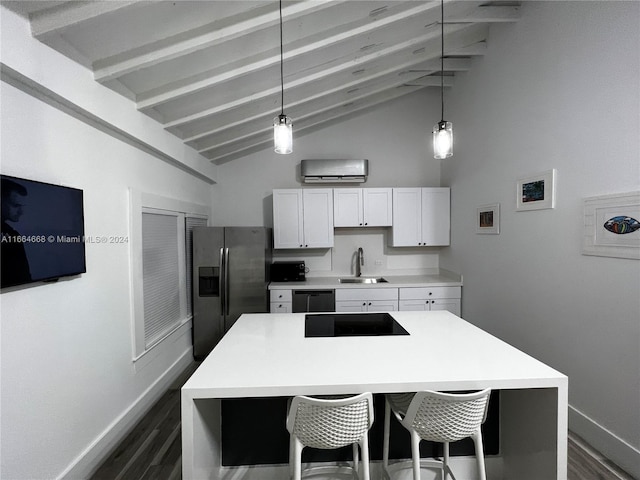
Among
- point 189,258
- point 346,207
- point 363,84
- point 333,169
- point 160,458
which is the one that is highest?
point 363,84

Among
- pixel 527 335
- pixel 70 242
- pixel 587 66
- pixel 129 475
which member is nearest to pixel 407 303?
pixel 527 335

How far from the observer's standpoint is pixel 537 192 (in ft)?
9.07

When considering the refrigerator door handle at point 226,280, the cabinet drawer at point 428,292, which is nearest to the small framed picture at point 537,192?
the cabinet drawer at point 428,292

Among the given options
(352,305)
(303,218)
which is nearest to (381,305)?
(352,305)

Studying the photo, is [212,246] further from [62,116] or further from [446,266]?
[446,266]

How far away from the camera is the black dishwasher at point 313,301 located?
4.07 m

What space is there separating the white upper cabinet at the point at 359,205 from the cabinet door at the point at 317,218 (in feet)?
0.36

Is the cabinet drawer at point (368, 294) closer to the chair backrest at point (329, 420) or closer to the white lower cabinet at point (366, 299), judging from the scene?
the white lower cabinet at point (366, 299)

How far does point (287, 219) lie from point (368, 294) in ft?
4.64

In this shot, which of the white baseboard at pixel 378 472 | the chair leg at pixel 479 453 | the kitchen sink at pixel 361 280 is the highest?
the kitchen sink at pixel 361 280

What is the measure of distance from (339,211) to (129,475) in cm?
328

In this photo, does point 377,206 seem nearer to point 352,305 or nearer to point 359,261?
point 359,261

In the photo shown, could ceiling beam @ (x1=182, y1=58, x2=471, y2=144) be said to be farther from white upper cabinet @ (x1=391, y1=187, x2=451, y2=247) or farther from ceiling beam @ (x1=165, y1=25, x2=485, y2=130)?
white upper cabinet @ (x1=391, y1=187, x2=451, y2=247)

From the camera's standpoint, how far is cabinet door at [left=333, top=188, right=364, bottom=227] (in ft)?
14.2
